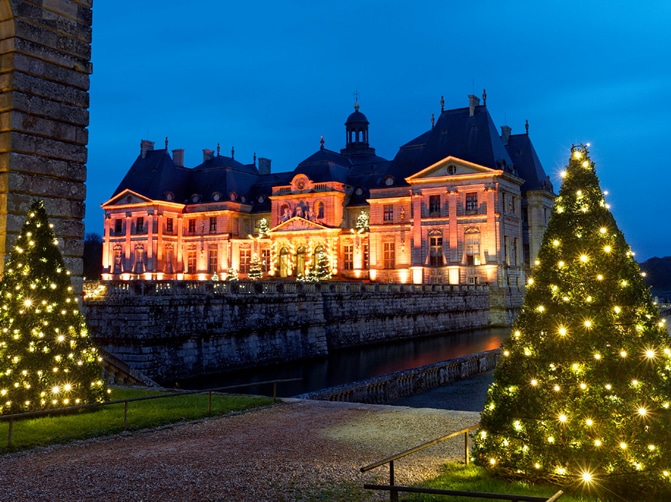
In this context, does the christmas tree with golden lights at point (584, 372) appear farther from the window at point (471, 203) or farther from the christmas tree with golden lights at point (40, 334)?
the window at point (471, 203)

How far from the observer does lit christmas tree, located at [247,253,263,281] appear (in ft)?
194

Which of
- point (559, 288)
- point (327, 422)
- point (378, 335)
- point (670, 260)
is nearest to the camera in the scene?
point (559, 288)

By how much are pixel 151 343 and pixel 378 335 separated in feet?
57.5

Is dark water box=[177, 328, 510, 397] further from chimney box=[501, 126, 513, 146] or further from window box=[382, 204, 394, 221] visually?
chimney box=[501, 126, 513, 146]

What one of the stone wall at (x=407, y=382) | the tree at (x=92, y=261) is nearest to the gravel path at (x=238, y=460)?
the stone wall at (x=407, y=382)

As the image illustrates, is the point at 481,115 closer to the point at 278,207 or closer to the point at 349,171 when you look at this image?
the point at 349,171

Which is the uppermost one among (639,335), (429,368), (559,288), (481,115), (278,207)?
(481,115)

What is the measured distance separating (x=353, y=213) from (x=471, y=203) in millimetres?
12304

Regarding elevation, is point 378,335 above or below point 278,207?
below

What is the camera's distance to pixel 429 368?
22094mm

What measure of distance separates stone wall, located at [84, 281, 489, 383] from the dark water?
1.92 feet

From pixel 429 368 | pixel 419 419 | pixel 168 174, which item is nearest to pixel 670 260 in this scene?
pixel 168 174

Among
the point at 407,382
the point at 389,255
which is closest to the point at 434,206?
the point at 389,255

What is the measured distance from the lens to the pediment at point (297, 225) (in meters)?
60.9
